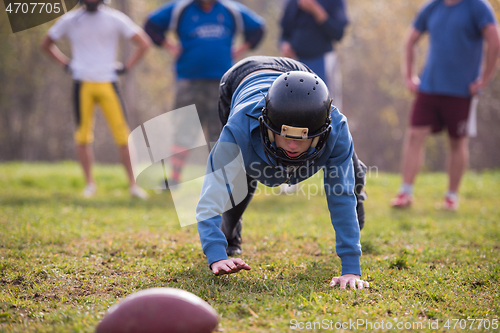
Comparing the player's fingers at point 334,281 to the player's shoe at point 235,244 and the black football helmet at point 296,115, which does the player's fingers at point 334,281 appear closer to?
the black football helmet at point 296,115

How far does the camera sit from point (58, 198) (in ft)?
19.7

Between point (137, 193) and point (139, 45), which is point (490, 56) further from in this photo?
point (137, 193)

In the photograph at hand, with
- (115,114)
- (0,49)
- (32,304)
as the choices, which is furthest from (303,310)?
(0,49)

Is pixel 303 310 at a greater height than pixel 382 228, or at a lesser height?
greater

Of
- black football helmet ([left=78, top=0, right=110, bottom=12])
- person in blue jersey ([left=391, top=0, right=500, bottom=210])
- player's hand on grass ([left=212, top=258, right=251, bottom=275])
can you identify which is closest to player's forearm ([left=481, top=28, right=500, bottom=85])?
person in blue jersey ([left=391, top=0, right=500, bottom=210])

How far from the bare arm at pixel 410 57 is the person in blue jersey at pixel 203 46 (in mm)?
2341

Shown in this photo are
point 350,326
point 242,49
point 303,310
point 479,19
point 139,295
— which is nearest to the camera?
point 139,295

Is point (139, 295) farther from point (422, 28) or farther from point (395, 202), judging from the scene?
point (422, 28)

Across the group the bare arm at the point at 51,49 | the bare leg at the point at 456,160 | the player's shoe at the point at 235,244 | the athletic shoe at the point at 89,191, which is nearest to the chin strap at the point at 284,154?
the player's shoe at the point at 235,244

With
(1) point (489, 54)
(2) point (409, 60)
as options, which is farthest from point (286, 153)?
(2) point (409, 60)

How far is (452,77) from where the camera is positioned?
5.56 m

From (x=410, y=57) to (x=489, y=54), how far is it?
3.37 feet

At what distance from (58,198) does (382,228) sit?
427 centimetres

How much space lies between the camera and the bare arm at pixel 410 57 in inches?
238
